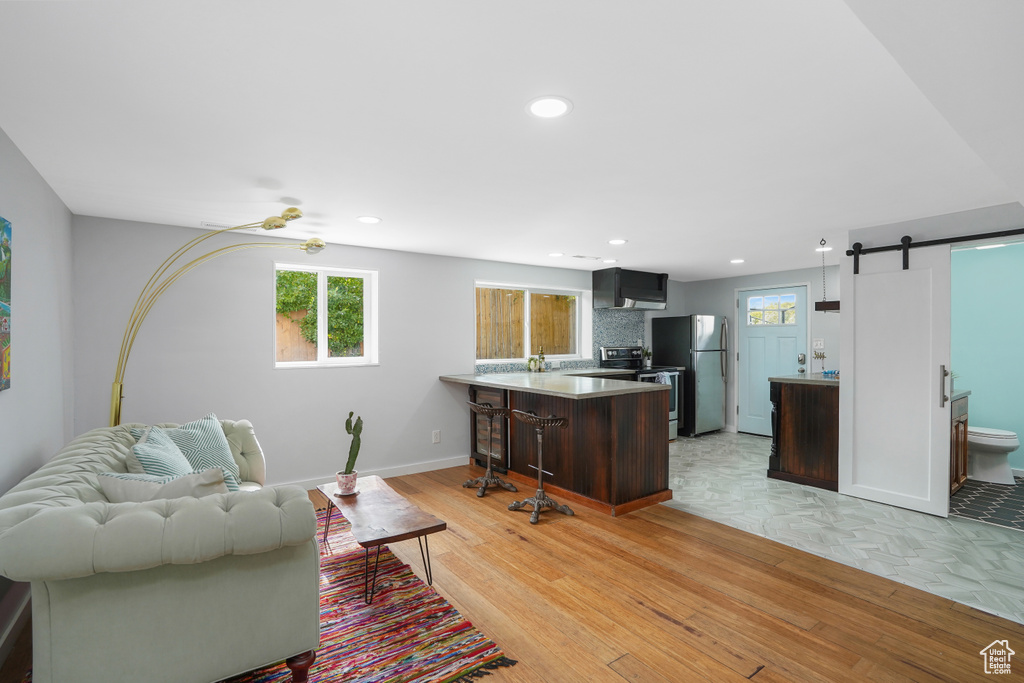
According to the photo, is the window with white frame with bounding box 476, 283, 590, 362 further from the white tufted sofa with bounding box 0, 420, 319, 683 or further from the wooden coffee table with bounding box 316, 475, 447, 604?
the white tufted sofa with bounding box 0, 420, 319, 683

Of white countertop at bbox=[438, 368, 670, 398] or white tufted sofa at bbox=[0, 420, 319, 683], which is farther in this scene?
white countertop at bbox=[438, 368, 670, 398]

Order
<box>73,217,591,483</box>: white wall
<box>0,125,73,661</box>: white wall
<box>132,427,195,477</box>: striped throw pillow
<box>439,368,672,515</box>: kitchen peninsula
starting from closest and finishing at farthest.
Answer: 1. <box>0,125,73,661</box>: white wall
2. <box>132,427,195,477</box>: striped throw pillow
3. <box>73,217,591,483</box>: white wall
4. <box>439,368,672,515</box>: kitchen peninsula

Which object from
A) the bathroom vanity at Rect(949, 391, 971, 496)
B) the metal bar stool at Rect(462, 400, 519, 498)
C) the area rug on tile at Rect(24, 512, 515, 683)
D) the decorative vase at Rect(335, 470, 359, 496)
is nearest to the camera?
the area rug on tile at Rect(24, 512, 515, 683)

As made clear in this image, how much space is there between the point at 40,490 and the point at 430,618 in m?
1.57

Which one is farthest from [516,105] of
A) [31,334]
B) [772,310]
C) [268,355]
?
[772,310]

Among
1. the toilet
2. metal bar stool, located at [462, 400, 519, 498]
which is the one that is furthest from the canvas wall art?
the toilet

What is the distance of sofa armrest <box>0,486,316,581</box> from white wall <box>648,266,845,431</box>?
6.27 meters

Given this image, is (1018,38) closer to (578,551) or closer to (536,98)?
(536,98)

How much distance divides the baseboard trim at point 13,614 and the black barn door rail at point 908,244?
209 inches

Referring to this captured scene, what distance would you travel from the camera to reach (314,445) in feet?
A: 14.2

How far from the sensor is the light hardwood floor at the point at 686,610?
194 cm

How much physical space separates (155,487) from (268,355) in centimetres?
247

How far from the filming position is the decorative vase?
2.78 meters

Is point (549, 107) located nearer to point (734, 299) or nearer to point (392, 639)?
point (392, 639)
